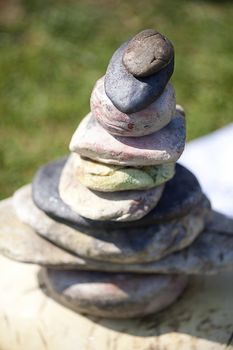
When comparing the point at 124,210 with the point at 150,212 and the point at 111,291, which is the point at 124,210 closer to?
the point at 150,212

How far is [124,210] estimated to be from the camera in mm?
2338

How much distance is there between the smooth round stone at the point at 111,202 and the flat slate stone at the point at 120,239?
0.11 meters

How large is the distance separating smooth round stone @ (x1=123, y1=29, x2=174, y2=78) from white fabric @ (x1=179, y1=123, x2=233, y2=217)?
1.13 meters

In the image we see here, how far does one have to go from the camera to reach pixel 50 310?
2.70 m

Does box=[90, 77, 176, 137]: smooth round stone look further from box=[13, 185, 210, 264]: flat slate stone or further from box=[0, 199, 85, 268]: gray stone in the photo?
box=[0, 199, 85, 268]: gray stone

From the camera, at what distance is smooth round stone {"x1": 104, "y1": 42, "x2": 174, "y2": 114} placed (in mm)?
2178

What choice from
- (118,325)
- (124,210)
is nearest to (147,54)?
(124,210)

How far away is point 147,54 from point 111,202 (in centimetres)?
47

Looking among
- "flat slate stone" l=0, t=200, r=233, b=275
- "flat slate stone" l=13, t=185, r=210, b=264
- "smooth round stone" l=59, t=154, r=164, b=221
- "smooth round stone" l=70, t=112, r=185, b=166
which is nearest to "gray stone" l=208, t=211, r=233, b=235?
"flat slate stone" l=0, t=200, r=233, b=275

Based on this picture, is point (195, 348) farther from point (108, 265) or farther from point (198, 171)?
point (198, 171)

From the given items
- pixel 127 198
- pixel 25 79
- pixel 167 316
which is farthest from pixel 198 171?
pixel 25 79

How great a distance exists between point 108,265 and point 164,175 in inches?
14.3

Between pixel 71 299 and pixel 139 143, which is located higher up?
pixel 139 143

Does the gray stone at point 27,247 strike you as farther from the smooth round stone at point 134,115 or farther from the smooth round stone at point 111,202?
the smooth round stone at point 134,115
